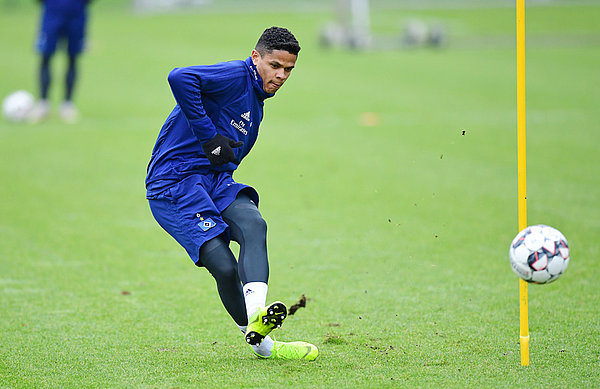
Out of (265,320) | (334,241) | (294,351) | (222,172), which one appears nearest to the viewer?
(265,320)

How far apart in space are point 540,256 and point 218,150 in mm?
1877

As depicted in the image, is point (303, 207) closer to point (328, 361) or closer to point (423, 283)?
point (423, 283)

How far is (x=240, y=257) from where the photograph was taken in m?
4.69

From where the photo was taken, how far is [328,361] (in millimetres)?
4809

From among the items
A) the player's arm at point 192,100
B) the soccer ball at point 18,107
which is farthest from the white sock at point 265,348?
the soccer ball at point 18,107

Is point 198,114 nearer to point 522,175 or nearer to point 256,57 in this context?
point 256,57

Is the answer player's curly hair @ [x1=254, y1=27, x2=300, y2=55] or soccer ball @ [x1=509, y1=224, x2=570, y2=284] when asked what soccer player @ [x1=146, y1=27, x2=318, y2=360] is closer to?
player's curly hair @ [x1=254, y1=27, x2=300, y2=55]

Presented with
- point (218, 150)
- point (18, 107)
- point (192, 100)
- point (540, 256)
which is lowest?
point (18, 107)

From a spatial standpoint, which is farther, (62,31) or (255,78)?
(62,31)

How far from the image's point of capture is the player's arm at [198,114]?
4.61m

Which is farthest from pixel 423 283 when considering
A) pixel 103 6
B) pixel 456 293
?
pixel 103 6

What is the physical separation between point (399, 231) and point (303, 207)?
159cm

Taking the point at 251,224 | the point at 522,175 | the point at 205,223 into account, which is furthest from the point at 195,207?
the point at 522,175

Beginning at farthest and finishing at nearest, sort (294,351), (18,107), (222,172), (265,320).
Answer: (18,107)
(222,172)
(294,351)
(265,320)
